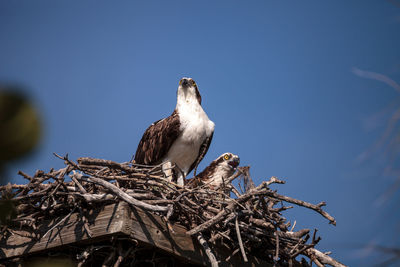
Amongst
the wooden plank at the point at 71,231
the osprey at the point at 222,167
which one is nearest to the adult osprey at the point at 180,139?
the osprey at the point at 222,167

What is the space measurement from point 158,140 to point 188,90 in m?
0.98

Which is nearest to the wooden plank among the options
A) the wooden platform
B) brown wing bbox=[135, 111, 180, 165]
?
the wooden platform

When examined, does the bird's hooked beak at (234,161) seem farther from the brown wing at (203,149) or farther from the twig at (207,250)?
the twig at (207,250)

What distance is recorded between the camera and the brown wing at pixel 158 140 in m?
5.52

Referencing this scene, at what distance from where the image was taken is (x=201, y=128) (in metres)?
5.63

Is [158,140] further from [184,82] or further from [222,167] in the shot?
[222,167]

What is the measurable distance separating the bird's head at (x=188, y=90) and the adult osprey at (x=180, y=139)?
3.9 inches

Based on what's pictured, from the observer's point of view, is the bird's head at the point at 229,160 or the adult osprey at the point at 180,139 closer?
the adult osprey at the point at 180,139

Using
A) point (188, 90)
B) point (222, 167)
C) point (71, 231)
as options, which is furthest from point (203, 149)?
point (71, 231)

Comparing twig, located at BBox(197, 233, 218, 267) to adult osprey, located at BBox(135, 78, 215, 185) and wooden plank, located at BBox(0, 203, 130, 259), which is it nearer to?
wooden plank, located at BBox(0, 203, 130, 259)

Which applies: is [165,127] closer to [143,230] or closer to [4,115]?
[143,230]

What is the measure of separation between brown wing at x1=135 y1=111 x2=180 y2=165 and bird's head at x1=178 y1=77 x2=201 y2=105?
0.37m

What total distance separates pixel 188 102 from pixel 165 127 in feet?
2.00

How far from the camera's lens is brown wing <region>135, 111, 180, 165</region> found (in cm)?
552
